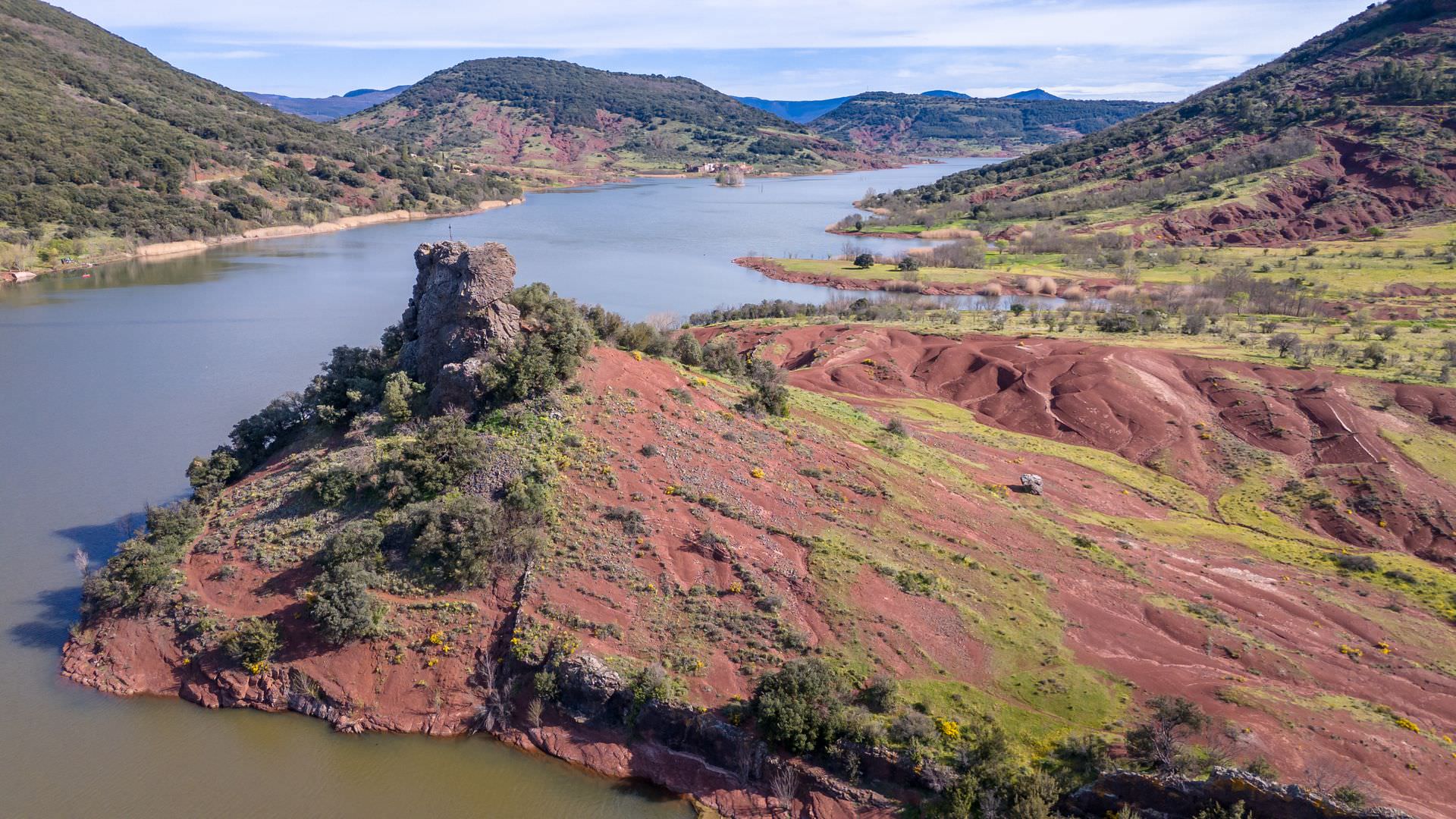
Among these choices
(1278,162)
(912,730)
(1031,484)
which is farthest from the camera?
(1278,162)

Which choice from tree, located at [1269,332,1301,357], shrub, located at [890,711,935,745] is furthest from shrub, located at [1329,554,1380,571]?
tree, located at [1269,332,1301,357]

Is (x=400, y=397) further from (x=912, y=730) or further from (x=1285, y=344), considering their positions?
(x=1285, y=344)

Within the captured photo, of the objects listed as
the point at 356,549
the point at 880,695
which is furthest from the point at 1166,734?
the point at 356,549

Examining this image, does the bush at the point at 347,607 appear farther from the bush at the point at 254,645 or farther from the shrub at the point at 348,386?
the shrub at the point at 348,386

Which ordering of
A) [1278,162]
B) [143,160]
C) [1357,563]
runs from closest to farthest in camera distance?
[1357,563]
[143,160]
[1278,162]

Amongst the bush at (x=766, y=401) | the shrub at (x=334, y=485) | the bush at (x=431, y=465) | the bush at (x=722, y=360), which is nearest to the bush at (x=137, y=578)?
the shrub at (x=334, y=485)

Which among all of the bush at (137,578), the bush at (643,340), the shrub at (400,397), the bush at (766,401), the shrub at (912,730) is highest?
the bush at (643,340)

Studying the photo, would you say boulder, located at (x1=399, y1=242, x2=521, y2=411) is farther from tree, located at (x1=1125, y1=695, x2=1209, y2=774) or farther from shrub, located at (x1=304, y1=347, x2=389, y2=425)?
tree, located at (x1=1125, y1=695, x2=1209, y2=774)
